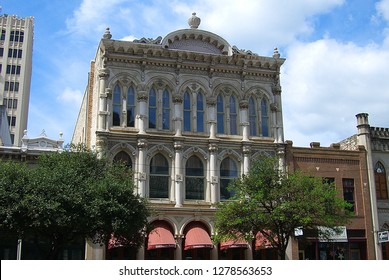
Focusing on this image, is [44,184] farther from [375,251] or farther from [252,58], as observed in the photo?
[375,251]

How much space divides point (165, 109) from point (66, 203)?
13040mm

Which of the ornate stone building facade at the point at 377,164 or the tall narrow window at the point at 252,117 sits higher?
the tall narrow window at the point at 252,117

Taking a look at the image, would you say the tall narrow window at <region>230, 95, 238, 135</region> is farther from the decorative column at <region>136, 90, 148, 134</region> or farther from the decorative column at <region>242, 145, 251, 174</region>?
the decorative column at <region>136, 90, 148, 134</region>

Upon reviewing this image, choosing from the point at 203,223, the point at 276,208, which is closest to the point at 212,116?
the point at 203,223

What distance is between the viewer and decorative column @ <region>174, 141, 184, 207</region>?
3233cm

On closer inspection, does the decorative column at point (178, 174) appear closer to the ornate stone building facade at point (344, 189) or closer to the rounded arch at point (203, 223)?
the rounded arch at point (203, 223)

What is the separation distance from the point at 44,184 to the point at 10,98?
63.4 metres

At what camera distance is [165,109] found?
34.3m

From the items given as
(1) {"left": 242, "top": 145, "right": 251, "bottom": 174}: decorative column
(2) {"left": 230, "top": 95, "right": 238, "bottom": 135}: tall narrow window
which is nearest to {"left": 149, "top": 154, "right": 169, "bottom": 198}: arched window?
(1) {"left": 242, "top": 145, "right": 251, "bottom": 174}: decorative column

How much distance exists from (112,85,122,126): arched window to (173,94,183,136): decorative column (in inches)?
146

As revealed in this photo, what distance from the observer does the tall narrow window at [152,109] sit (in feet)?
111

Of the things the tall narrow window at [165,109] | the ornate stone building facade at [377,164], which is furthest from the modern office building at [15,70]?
the ornate stone building facade at [377,164]

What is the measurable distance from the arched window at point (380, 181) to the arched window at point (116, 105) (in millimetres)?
18990
